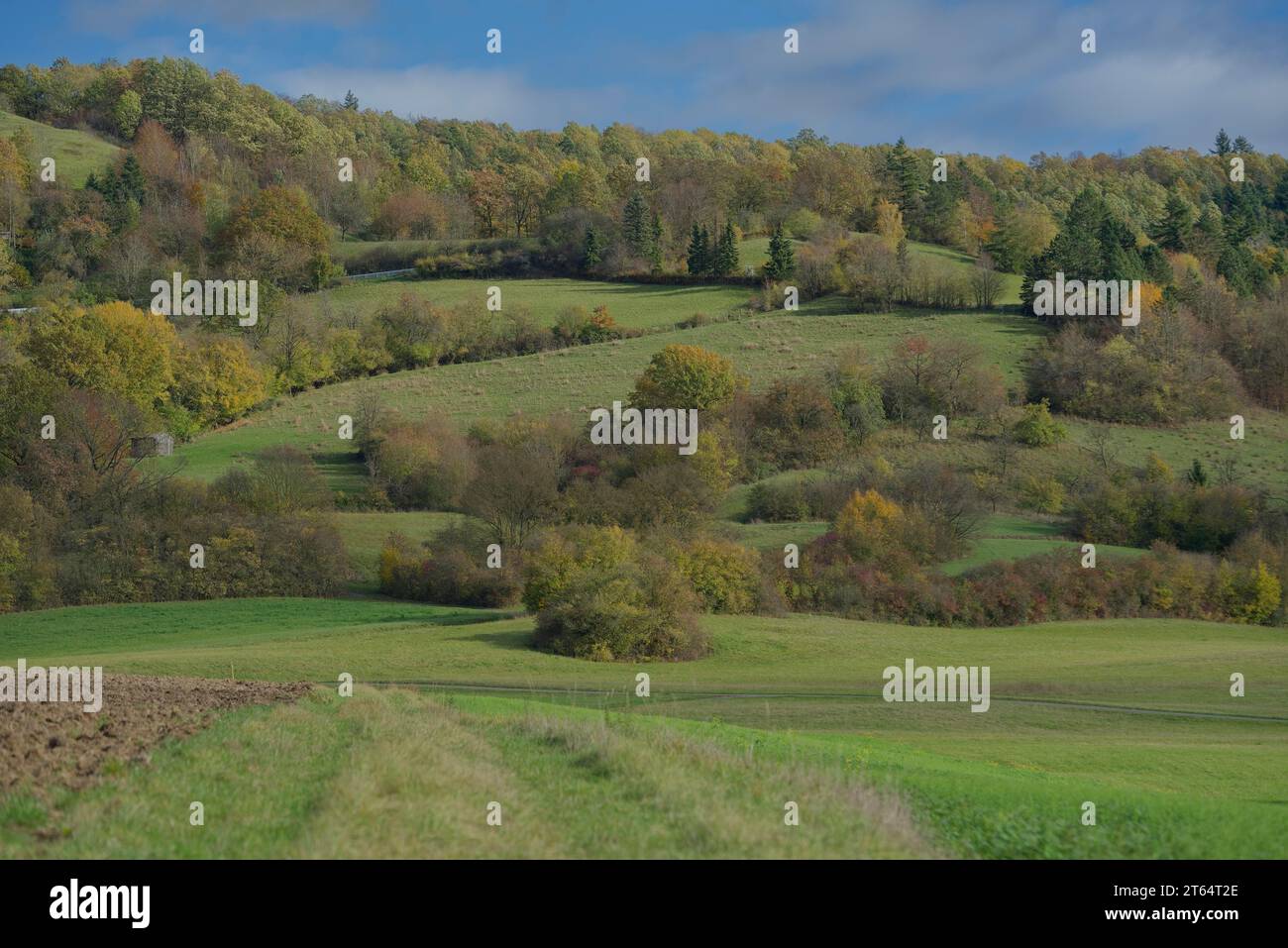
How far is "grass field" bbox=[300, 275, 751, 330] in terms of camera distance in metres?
109

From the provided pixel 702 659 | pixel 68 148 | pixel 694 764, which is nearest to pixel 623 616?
pixel 702 659

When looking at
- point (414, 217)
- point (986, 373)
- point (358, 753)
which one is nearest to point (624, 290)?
point (414, 217)

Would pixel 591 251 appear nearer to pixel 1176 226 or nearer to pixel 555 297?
pixel 555 297

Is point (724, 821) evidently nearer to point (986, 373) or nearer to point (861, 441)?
point (861, 441)

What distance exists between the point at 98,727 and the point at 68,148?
484 ft

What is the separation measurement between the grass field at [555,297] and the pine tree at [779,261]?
3.12 meters

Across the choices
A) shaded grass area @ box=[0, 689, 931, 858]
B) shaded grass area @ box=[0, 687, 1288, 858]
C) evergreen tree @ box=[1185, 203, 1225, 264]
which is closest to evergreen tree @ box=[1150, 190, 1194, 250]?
evergreen tree @ box=[1185, 203, 1225, 264]

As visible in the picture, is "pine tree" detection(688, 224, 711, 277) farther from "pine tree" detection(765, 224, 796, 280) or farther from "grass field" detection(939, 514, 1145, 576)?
"grass field" detection(939, 514, 1145, 576)

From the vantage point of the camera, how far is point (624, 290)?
119 m

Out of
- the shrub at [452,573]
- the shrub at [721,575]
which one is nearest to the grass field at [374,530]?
the shrub at [452,573]

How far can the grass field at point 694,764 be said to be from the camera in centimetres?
1041

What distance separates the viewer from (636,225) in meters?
125

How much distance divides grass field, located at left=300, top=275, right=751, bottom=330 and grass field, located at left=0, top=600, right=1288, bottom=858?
233 ft

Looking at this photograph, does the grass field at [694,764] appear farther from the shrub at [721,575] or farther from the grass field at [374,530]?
the grass field at [374,530]
